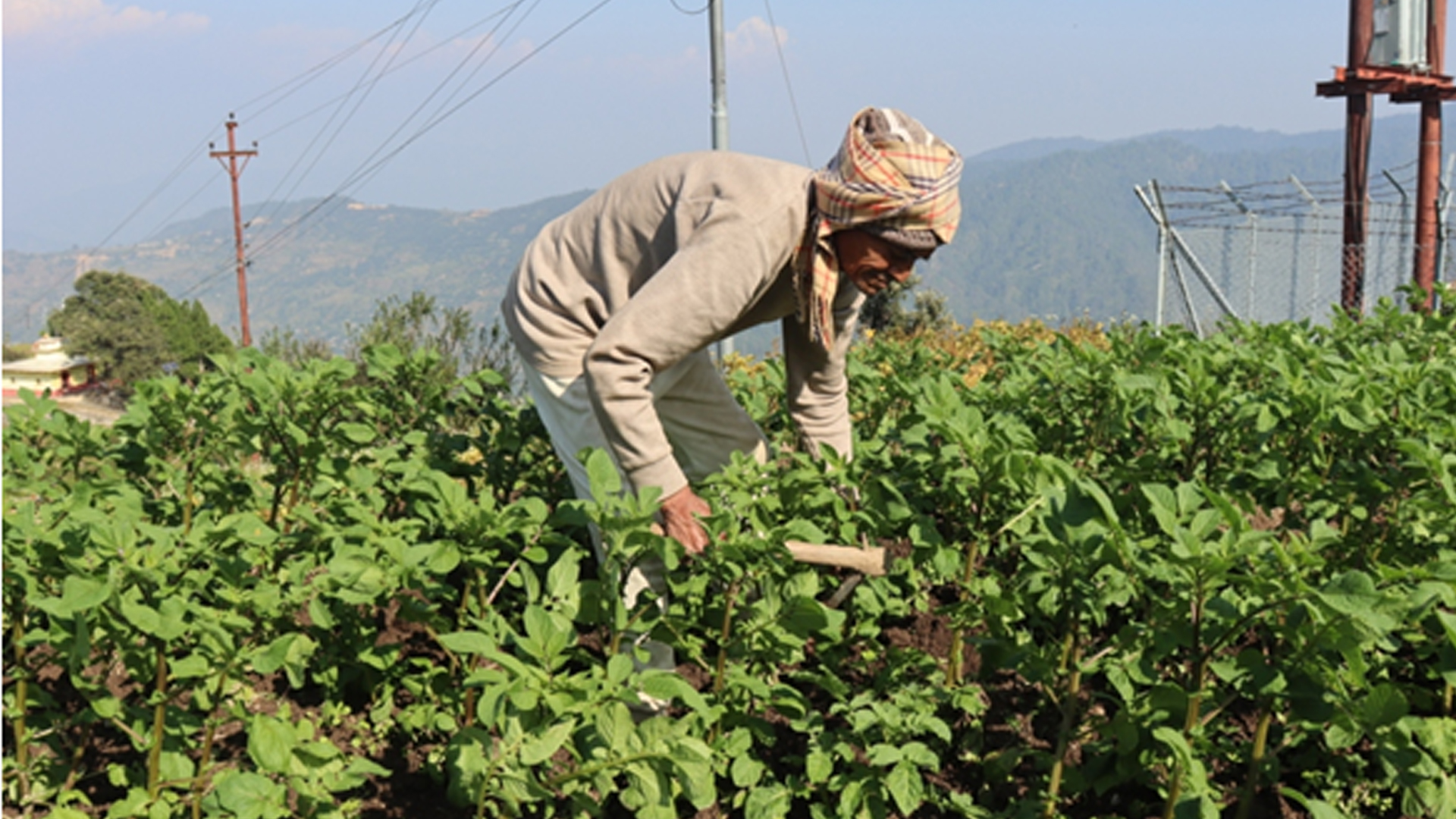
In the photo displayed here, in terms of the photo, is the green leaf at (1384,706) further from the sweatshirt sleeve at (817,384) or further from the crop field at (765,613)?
the sweatshirt sleeve at (817,384)

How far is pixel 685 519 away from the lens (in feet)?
9.52

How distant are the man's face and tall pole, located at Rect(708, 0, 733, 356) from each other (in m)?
7.13

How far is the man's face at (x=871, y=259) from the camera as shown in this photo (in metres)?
2.88

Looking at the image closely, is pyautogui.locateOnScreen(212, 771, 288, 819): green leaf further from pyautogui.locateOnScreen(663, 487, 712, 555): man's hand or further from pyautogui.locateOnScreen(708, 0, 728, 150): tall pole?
pyautogui.locateOnScreen(708, 0, 728, 150): tall pole

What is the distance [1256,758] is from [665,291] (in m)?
1.50

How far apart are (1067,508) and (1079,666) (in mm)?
369

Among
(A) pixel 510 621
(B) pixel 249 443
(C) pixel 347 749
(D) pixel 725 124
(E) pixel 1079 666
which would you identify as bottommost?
(C) pixel 347 749

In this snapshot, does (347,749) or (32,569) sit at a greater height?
(32,569)

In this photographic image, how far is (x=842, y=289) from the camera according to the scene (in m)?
3.27

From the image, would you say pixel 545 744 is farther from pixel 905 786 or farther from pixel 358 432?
pixel 358 432

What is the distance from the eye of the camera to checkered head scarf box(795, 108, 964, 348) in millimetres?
2770

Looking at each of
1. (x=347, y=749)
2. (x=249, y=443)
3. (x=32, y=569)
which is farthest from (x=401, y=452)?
(x=32, y=569)

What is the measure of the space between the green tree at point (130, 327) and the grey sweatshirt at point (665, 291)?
120ft

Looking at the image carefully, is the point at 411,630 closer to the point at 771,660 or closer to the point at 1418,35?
the point at 771,660
